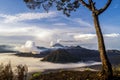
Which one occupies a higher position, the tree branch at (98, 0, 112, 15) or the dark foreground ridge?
the tree branch at (98, 0, 112, 15)

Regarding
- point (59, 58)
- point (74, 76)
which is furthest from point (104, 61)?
point (59, 58)

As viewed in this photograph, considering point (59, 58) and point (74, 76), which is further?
point (59, 58)

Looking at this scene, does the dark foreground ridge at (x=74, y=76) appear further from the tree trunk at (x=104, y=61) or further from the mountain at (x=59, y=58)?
the mountain at (x=59, y=58)

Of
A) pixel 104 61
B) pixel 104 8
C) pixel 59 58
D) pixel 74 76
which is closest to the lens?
pixel 104 61

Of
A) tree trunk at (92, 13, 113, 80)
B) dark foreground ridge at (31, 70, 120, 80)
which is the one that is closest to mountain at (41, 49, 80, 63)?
dark foreground ridge at (31, 70, 120, 80)

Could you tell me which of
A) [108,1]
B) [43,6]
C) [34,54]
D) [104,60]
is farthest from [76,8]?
[34,54]

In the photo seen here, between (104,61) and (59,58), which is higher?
(104,61)

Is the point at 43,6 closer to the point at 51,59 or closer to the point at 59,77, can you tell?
the point at 59,77

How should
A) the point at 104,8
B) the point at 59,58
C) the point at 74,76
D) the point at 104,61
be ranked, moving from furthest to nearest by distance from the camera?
1. the point at 59,58
2. the point at 74,76
3. the point at 104,8
4. the point at 104,61

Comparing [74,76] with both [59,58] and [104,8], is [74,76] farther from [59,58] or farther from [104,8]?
[59,58]

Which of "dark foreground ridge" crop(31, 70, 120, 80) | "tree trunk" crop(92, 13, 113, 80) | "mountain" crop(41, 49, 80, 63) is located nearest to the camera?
"tree trunk" crop(92, 13, 113, 80)

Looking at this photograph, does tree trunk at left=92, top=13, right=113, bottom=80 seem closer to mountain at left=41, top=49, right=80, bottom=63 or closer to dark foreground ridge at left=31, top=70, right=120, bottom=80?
dark foreground ridge at left=31, top=70, right=120, bottom=80

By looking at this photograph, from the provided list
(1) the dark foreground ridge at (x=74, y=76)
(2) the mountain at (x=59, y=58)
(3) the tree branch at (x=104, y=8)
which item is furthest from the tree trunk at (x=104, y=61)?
(2) the mountain at (x=59, y=58)

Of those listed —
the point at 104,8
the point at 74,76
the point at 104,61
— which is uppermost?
the point at 104,8
